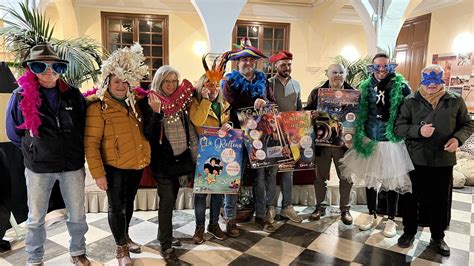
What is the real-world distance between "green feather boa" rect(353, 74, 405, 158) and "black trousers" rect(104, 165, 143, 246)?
1.85 metres

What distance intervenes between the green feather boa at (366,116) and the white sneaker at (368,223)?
0.72 metres

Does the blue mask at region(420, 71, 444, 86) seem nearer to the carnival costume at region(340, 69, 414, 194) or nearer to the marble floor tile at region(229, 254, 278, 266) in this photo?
the carnival costume at region(340, 69, 414, 194)

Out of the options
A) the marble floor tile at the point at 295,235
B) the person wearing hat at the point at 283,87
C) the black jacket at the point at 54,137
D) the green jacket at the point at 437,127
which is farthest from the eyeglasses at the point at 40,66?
the green jacket at the point at 437,127

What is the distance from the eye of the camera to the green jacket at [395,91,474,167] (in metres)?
2.40

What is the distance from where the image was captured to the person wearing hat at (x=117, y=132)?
208cm

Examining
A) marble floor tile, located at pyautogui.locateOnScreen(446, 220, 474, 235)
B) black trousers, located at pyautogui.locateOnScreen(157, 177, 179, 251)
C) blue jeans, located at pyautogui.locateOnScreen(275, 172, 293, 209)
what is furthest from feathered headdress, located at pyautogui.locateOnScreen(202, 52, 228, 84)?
marble floor tile, located at pyautogui.locateOnScreen(446, 220, 474, 235)

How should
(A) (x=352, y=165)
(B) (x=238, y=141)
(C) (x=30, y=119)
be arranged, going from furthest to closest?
(A) (x=352, y=165)
(B) (x=238, y=141)
(C) (x=30, y=119)

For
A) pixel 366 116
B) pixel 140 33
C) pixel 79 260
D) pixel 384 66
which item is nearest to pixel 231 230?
pixel 79 260

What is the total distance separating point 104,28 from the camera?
7145 mm

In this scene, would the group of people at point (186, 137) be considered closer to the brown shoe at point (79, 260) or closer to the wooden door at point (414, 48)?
the brown shoe at point (79, 260)

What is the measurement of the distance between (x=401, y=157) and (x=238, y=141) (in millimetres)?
1330

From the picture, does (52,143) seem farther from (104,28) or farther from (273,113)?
(104,28)

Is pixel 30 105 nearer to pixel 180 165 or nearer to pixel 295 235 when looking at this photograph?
pixel 180 165

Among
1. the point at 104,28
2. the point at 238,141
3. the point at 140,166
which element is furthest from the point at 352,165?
the point at 104,28
